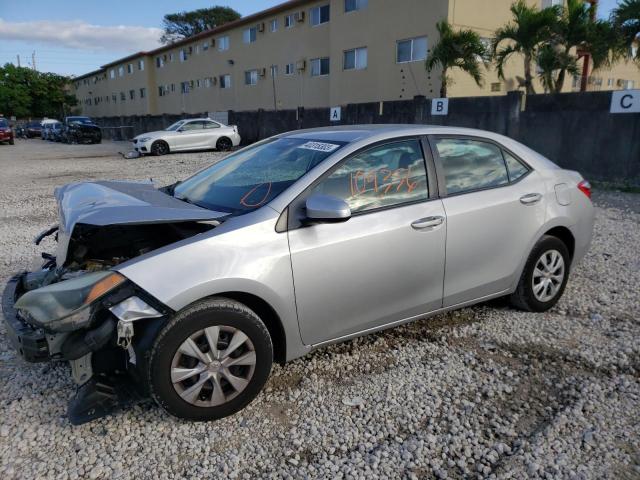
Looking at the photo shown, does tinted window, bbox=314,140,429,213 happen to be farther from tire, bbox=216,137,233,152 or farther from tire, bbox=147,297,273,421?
tire, bbox=216,137,233,152

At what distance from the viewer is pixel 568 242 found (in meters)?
4.39

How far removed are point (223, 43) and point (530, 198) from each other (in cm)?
3542

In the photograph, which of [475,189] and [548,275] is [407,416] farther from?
[548,275]

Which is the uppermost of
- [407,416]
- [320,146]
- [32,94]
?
[32,94]

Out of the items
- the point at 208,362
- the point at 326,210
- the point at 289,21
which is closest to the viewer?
the point at 208,362

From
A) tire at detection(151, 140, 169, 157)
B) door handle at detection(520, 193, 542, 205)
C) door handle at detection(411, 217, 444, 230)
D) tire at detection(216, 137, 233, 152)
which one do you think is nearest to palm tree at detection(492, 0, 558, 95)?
tire at detection(216, 137, 233, 152)

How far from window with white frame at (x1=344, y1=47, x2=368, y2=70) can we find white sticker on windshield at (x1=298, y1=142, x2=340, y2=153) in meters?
21.2

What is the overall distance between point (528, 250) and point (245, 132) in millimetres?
22378

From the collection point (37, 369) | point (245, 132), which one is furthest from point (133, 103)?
point (37, 369)

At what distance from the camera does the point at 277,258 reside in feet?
9.48

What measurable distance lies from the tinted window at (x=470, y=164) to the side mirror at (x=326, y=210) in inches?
42.8

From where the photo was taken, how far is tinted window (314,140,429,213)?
10.7 ft

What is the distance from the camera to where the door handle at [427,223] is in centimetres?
338

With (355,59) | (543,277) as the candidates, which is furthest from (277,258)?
(355,59)
